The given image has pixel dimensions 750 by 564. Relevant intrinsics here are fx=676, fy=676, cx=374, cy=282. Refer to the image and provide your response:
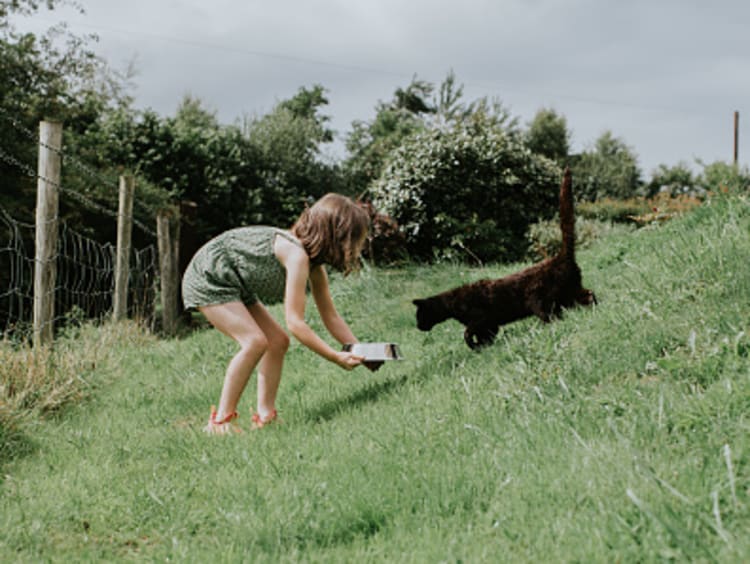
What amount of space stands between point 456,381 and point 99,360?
399 centimetres

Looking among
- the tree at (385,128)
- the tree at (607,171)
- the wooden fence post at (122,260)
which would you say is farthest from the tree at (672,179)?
the wooden fence post at (122,260)

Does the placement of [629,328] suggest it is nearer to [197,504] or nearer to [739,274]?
[739,274]

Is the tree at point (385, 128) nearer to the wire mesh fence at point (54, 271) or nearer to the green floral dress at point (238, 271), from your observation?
the wire mesh fence at point (54, 271)

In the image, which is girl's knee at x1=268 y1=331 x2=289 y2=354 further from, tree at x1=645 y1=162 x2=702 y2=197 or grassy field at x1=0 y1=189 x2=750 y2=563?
tree at x1=645 y1=162 x2=702 y2=197

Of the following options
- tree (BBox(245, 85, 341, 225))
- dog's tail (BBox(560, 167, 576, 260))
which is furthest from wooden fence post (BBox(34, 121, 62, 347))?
tree (BBox(245, 85, 341, 225))

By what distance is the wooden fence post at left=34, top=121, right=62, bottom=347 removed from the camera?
554cm

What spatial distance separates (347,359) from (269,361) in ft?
2.12

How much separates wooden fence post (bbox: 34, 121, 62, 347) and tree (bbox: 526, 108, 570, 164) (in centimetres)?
3594

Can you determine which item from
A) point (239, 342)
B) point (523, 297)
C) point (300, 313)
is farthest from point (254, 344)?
point (523, 297)

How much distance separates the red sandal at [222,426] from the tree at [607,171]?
107 ft

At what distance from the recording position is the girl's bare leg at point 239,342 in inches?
155

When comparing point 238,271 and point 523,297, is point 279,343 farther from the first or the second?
point 523,297

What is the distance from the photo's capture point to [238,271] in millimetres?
4125

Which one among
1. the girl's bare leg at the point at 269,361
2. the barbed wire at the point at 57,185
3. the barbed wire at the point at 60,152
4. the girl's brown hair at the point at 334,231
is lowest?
the girl's bare leg at the point at 269,361
